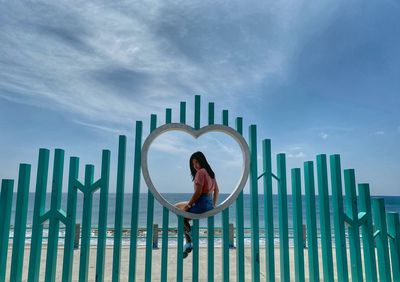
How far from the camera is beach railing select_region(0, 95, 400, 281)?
4.10 meters

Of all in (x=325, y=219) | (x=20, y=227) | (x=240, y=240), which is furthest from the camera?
(x=325, y=219)

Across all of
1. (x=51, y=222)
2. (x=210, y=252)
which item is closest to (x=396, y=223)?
(x=210, y=252)

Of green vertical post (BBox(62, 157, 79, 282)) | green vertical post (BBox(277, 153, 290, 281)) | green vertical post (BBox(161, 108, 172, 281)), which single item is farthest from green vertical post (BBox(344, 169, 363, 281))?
green vertical post (BBox(62, 157, 79, 282))

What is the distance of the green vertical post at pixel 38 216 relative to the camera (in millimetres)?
4047

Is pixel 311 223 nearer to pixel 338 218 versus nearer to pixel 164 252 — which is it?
pixel 338 218

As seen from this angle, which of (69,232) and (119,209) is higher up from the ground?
(119,209)

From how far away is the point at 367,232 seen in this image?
14.8 ft

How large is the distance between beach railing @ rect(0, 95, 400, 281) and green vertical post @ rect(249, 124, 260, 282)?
0.05 ft

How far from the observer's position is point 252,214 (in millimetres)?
4367

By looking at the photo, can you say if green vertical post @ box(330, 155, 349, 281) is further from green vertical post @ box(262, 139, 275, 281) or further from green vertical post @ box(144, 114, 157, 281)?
green vertical post @ box(144, 114, 157, 281)

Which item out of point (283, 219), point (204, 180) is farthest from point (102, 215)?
point (283, 219)

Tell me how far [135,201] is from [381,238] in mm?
3665

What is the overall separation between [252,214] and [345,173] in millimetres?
1596

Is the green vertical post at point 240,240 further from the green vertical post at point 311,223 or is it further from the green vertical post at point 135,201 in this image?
the green vertical post at point 135,201
